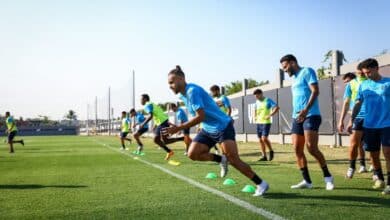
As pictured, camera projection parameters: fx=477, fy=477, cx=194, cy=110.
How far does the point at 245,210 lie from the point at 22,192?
4.11 metres

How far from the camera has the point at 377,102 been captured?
6.97 meters

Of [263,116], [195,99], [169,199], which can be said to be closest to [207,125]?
[195,99]

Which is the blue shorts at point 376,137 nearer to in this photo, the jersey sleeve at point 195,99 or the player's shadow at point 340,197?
the player's shadow at point 340,197

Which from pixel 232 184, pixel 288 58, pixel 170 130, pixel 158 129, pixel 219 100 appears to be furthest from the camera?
pixel 158 129

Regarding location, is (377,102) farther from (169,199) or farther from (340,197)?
(169,199)

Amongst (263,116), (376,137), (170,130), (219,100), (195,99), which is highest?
(219,100)

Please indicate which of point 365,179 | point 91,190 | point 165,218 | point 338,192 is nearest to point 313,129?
point 338,192

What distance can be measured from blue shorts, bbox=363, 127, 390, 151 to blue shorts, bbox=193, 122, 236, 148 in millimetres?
2084

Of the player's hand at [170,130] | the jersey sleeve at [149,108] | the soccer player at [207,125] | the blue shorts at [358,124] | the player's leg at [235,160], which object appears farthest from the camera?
the jersey sleeve at [149,108]

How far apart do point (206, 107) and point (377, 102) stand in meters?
2.53

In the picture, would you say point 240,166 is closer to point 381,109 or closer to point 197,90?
point 197,90

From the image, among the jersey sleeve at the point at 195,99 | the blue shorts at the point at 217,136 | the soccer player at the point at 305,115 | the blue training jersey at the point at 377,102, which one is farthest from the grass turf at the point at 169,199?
the jersey sleeve at the point at 195,99

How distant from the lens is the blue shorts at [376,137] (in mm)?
6797

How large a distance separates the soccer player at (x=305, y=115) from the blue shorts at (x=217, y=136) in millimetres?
1195
